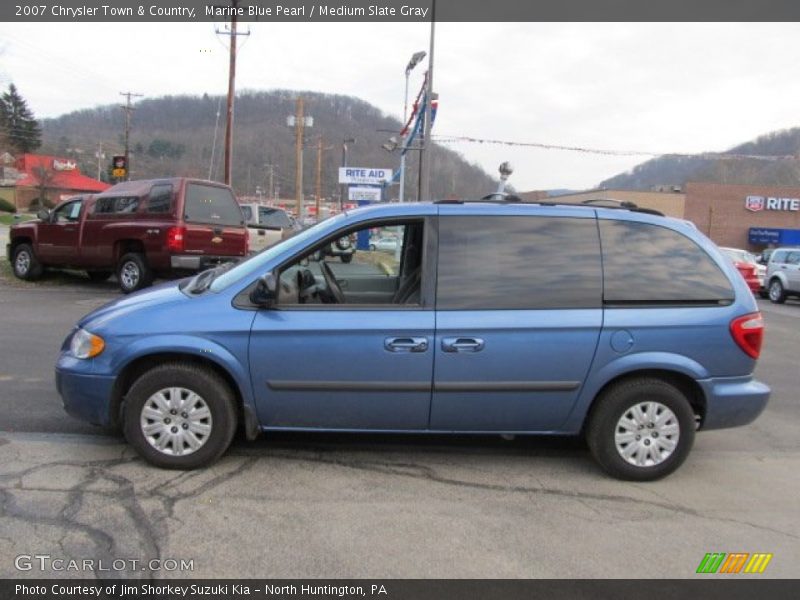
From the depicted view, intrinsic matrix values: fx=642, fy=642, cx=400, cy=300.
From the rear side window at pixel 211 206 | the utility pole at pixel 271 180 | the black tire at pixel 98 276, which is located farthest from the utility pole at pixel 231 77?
the utility pole at pixel 271 180

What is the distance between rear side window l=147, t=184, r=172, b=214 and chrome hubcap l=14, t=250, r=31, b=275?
3.74 m

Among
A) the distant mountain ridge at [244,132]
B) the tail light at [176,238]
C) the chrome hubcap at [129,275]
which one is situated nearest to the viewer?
the tail light at [176,238]

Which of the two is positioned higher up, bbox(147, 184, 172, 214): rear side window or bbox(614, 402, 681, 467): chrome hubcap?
bbox(147, 184, 172, 214): rear side window

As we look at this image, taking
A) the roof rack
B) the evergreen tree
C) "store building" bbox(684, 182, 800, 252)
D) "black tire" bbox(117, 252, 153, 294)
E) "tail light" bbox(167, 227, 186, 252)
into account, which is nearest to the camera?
the roof rack

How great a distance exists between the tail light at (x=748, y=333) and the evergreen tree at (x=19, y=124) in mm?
95497

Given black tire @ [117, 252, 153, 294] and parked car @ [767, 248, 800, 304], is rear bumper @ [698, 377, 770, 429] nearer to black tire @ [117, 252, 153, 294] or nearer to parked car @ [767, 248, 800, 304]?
black tire @ [117, 252, 153, 294]

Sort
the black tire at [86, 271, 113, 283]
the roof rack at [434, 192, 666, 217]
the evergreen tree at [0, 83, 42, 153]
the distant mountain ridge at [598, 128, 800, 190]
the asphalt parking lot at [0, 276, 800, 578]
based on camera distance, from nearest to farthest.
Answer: the asphalt parking lot at [0, 276, 800, 578] → the roof rack at [434, 192, 666, 217] → the black tire at [86, 271, 113, 283] → the distant mountain ridge at [598, 128, 800, 190] → the evergreen tree at [0, 83, 42, 153]

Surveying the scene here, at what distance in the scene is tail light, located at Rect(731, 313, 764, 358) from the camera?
13.3 ft

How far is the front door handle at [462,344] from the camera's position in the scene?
3896 millimetres

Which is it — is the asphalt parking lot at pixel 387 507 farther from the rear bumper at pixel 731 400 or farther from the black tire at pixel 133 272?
the black tire at pixel 133 272

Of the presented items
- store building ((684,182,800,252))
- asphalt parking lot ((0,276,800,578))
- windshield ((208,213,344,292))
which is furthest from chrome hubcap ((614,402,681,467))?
store building ((684,182,800,252))

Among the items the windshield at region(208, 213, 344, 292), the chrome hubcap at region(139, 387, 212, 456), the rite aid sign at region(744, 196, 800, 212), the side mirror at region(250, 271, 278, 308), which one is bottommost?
the chrome hubcap at region(139, 387, 212, 456)

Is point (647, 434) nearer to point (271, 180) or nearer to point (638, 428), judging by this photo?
point (638, 428)
